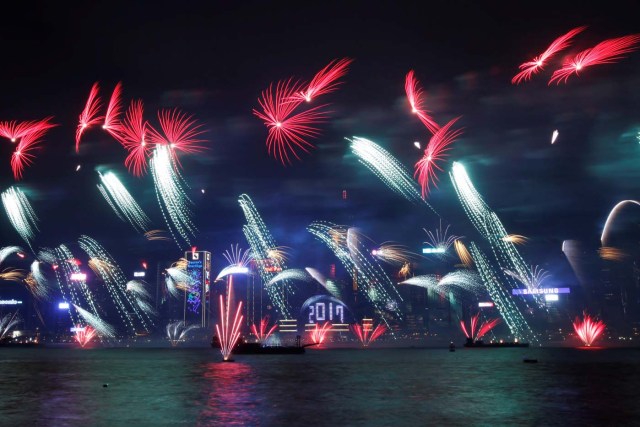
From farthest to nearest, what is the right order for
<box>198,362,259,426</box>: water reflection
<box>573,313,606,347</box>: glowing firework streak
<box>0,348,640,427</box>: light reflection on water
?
1. <box>573,313,606,347</box>: glowing firework streak
2. <box>0,348,640,427</box>: light reflection on water
3. <box>198,362,259,426</box>: water reflection

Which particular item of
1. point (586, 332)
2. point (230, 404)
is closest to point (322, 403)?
point (230, 404)

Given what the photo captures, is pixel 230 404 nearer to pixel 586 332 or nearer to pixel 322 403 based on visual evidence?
pixel 322 403

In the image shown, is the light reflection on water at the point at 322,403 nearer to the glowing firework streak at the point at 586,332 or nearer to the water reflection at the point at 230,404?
the water reflection at the point at 230,404

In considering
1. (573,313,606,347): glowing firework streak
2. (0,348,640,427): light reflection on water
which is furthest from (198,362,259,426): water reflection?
(573,313,606,347): glowing firework streak

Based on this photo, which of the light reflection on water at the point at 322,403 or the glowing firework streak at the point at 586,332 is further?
the glowing firework streak at the point at 586,332

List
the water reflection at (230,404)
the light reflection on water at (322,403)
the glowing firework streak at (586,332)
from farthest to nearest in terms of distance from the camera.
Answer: the glowing firework streak at (586,332), the light reflection on water at (322,403), the water reflection at (230,404)

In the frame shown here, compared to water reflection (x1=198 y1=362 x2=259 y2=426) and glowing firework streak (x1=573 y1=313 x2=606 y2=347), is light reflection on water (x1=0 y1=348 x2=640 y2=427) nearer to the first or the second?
water reflection (x1=198 y1=362 x2=259 y2=426)

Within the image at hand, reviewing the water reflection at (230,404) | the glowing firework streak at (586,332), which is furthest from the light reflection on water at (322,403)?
the glowing firework streak at (586,332)

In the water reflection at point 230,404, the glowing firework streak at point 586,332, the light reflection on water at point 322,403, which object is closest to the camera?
the water reflection at point 230,404

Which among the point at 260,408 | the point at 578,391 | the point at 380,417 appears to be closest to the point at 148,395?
the point at 260,408

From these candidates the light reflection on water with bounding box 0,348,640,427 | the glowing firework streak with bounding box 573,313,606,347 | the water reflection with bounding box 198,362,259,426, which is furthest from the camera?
the glowing firework streak with bounding box 573,313,606,347

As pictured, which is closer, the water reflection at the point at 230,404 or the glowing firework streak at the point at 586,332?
the water reflection at the point at 230,404
